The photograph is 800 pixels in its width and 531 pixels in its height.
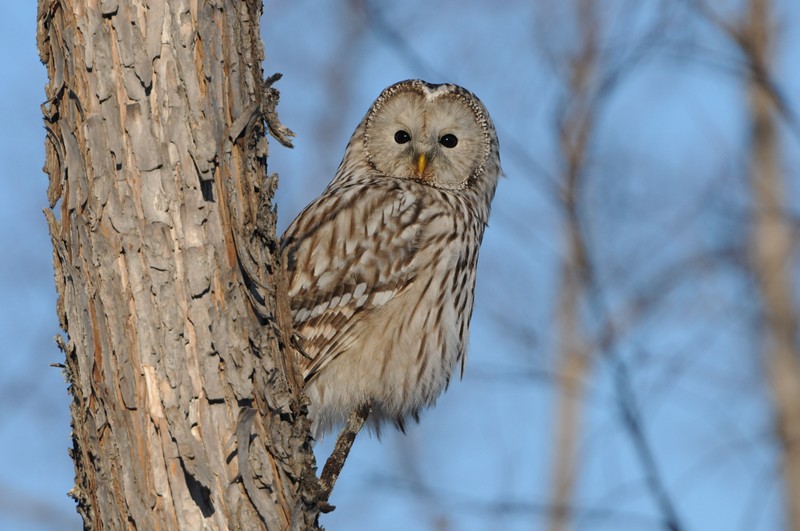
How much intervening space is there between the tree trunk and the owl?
126 cm

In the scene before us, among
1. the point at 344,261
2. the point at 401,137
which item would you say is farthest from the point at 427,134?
the point at 344,261

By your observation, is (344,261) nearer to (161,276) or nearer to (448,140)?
(448,140)

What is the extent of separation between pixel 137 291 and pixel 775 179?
8108 mm

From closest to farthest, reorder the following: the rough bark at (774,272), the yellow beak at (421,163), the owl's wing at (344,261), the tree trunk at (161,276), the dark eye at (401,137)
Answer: the tree trunk at (161,276), the owl's wing at (344,261), the yellow beak at (421,163), the dark eye at (401,137), the rough bark at (774,272)

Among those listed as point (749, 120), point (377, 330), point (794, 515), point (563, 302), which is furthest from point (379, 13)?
point (749, 120)

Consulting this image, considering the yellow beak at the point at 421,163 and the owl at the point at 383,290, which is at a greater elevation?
the yellow beak at the point at 421,163

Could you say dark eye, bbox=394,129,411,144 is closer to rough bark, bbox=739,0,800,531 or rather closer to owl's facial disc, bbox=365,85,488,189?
owl's facial disc, bbox=365,85,488,189

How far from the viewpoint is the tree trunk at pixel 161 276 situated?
9.08 feet

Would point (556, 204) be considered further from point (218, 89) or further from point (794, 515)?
point (794, 515)

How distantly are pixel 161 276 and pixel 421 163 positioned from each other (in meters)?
2.44

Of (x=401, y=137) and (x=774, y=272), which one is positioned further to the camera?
(x=774, y=272)

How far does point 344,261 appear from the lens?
4410mm

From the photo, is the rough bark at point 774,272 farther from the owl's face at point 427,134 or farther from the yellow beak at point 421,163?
the yellow beak at point 421,163

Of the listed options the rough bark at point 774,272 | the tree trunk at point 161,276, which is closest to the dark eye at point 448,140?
the tree trunk at point 161,276
